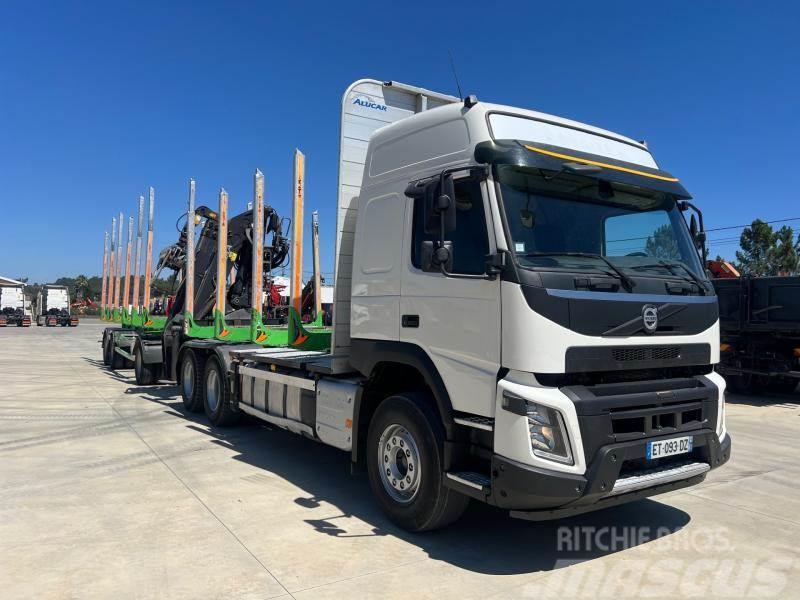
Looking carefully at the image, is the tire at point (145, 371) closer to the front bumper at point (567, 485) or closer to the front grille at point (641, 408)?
the front bumper at point (567, 485)

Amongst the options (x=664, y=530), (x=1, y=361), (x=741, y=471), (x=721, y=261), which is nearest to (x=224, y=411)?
(x=664, y=530)

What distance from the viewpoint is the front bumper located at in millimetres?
3562

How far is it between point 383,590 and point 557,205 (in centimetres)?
284

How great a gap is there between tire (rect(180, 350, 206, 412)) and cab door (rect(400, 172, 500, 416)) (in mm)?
5834

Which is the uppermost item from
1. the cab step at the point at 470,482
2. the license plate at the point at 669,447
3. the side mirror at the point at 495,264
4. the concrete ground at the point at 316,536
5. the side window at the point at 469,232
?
the side window at the point at 469,232

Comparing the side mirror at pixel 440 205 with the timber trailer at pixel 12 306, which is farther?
the timber trailer at pixel 12 306

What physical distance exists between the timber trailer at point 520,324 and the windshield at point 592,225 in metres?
0.01

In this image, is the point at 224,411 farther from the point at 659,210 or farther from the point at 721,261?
the point at 721,261

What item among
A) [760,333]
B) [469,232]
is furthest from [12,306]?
[469,232]

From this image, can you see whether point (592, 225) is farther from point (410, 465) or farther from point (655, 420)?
point (410, 465)

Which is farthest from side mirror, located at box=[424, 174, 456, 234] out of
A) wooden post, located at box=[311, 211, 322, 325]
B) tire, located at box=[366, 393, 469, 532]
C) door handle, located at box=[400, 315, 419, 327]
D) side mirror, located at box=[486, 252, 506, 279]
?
wooden post, located at box=[311, 211, 322, 325]

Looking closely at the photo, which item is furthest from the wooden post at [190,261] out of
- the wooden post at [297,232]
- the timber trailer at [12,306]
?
the timber trailer at [12,306]

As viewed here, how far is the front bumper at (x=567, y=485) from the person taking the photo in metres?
3.56

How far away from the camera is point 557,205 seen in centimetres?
426
